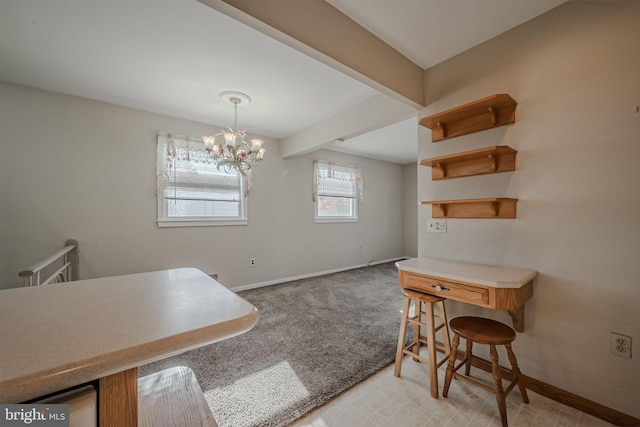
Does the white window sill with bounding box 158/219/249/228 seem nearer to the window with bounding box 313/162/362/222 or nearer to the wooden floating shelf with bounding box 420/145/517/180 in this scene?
the window with bounding box 313/162/362/222

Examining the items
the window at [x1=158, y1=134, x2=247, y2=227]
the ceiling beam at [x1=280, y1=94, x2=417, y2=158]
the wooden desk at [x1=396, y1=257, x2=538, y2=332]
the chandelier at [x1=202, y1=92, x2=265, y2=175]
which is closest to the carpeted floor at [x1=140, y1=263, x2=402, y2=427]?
the wooden desk at [x1=396, y1=257, x2=538, y2=332]

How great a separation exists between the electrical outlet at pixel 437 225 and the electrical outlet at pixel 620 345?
1.09 meters

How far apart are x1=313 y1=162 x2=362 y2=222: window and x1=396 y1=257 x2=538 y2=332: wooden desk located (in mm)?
3044

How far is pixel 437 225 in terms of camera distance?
2.19 meters

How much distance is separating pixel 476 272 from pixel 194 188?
3.43 meters

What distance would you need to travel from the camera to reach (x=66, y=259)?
8.67 feet

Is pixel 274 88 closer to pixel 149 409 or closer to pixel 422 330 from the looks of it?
pixel 149 409

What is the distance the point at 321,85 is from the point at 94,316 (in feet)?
8.18

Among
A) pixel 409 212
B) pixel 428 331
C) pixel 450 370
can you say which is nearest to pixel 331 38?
pixel 428 331

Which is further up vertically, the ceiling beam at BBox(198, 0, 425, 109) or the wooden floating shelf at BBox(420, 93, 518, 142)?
the ceiling beam at BBox(198, 0, 425, 109)

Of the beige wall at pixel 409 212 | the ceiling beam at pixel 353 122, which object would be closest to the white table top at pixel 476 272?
the ceiling beam at pixel 353 122

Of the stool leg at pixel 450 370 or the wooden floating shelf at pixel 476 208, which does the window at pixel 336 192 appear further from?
the stool leg at pixel 450 370

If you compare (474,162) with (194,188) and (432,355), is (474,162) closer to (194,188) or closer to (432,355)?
(432,355)

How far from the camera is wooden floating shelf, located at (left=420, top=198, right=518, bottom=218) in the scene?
1.79 metres
